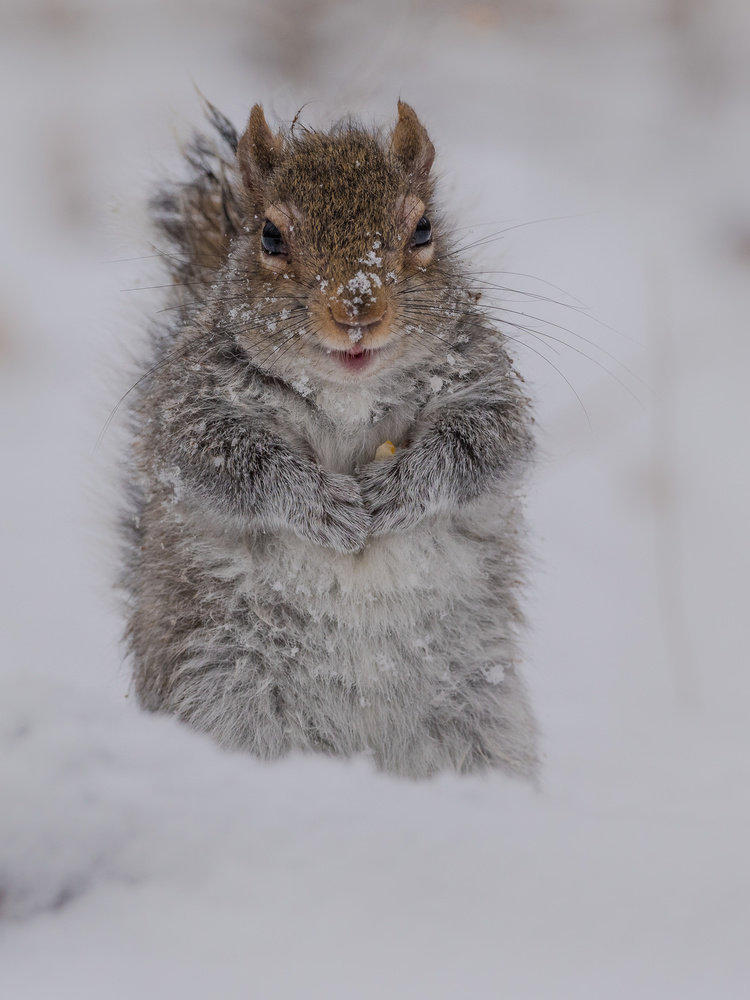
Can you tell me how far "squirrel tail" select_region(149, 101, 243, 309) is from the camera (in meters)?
2.41

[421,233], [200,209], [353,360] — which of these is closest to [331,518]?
[353,360]

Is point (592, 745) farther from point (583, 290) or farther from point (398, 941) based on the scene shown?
point (583, 290)

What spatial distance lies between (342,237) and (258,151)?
1.32 feet

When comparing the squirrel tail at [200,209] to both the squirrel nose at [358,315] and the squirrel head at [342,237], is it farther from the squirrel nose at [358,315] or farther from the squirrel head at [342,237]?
the squirrel nose at [358,315]

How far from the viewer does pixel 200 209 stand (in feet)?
8.25

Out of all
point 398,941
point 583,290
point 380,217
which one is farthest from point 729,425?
point 398,941

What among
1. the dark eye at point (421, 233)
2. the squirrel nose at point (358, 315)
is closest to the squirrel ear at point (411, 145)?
the dark eye at point (421, 233)

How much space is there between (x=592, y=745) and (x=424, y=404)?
99cm

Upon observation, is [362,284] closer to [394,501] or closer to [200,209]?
[394,501]

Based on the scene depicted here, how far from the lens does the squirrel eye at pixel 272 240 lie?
1719 mm

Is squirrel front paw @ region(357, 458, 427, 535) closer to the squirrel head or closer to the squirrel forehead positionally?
the squirrel head

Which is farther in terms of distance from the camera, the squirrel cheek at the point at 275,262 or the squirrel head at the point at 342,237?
the squirrel cheek at the point at 275,262

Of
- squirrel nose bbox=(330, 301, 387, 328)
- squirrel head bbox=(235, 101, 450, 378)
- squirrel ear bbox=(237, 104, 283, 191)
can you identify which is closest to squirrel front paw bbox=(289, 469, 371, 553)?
squirrel head bbox=(235, 101, 450, 378)

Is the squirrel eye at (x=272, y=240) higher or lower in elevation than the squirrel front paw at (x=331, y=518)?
higher
